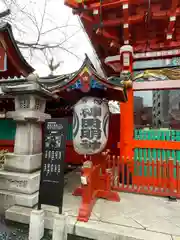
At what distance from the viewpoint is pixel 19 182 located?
166 inches

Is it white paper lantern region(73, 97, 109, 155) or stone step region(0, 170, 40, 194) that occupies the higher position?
white paper lantern region(73, 97, 109, 155)

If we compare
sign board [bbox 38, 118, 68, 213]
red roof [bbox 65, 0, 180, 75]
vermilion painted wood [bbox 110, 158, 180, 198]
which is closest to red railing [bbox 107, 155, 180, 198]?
vermilion painted wood [bbox 110, 158, 180, 198]

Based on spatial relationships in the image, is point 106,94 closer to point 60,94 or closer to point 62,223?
point 60,94

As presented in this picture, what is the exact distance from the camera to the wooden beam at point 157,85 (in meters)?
5.63

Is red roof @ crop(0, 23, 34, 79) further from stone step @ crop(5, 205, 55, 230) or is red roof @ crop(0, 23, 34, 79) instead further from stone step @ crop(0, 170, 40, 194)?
stone step @ crop(5, 205, 55, 230)

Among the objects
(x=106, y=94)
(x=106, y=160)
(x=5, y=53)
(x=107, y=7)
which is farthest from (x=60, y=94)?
(x=5, y=53)

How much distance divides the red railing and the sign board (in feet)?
6.50

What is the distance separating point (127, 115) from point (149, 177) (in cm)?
218

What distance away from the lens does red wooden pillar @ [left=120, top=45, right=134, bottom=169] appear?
5824 millimetres

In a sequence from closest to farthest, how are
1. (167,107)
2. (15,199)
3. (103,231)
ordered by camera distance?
(103,231)
(15,199)
(167,107)

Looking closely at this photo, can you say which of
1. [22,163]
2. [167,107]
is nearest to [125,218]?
[22,163]

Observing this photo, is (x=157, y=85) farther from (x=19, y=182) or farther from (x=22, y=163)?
(x=19, y=182)

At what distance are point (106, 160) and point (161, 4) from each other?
521 cm

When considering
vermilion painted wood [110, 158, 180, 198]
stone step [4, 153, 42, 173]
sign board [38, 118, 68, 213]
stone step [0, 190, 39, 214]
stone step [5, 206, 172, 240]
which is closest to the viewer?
stone step [5, 206, 172, 240]
